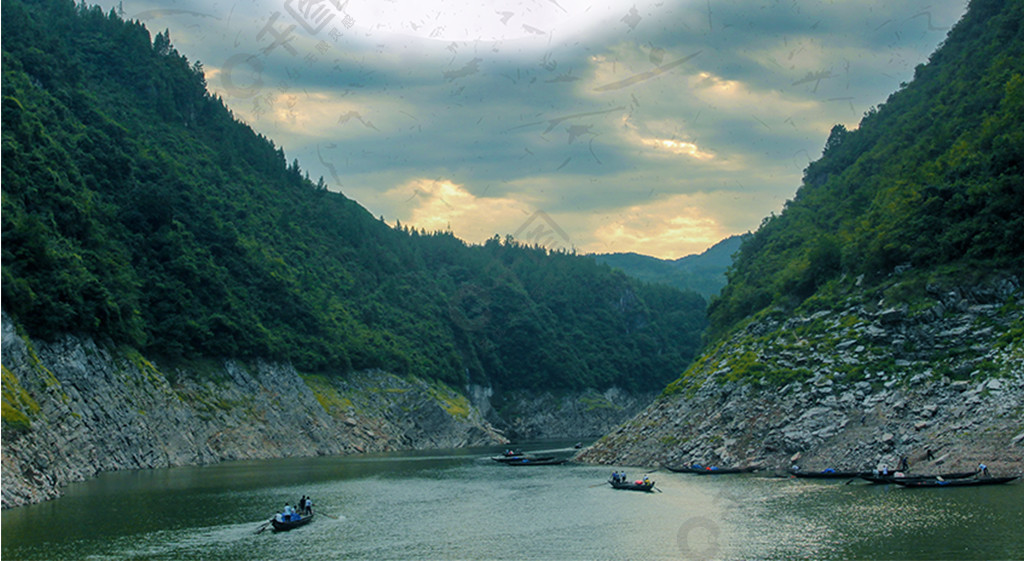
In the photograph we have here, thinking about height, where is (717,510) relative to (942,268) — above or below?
below

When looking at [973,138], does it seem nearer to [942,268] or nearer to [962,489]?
[942,268]

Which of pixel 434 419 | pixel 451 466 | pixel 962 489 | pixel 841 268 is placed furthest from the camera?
pixel 434 419

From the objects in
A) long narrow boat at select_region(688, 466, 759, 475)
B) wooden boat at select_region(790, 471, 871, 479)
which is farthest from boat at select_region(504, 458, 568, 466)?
wooden boat at select_region(790, 471, 871, 479)

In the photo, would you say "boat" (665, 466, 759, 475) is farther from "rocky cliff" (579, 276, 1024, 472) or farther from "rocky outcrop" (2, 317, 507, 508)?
"rocky outcrop" (2, 317, 507, 508)

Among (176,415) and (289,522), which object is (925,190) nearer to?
(289,522)

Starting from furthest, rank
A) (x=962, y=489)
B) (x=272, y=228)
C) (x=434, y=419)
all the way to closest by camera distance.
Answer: (x=272, y=228) → (x=434, y=419) → (x=962, y=489)

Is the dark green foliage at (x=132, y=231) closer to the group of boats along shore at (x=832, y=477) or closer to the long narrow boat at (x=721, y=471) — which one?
the group of boats along shore at (x=832, y=477)

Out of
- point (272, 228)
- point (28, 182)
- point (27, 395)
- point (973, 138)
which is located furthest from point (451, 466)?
point (272, 228)

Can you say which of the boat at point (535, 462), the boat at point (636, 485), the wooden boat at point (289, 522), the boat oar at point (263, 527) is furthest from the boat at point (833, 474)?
the boat oar at point (263, 527)
